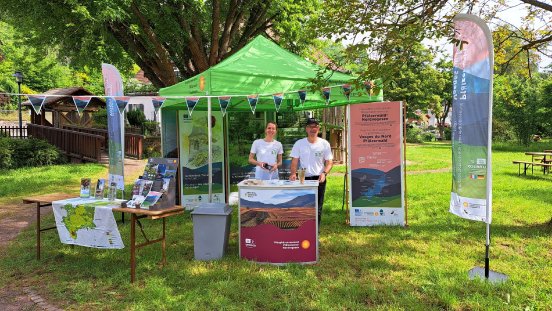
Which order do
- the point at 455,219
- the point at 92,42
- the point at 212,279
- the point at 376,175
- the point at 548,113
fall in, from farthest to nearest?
1. the point at 548,113
2. the point at 92,42
3. the point at 455,219
4. the point at 376,175
5. the point at 212,279

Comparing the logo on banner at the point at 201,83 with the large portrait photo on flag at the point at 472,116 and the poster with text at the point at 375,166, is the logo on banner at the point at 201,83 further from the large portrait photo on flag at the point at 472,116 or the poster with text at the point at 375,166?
the large portrait photo on flag at the point at 472,116

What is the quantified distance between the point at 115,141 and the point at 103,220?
1.92m

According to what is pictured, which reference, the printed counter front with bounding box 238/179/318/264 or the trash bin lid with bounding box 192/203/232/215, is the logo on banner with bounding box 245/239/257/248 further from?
the trash bin lid with bounding box 192/203/232/215

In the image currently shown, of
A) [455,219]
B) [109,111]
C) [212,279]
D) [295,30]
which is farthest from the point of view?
[295,30]

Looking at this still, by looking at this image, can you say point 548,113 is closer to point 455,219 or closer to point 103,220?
point 455,219

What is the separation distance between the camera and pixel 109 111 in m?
6.30

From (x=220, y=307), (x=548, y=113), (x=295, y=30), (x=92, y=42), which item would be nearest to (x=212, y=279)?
(x=220, y=307)

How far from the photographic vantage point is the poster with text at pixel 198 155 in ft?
26.7

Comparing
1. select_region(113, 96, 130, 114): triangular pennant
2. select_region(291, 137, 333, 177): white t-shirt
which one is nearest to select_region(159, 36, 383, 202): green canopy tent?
select_region(113, 96, 130, 114): triangular pennant

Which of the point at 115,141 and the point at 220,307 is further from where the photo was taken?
the point at 115,141

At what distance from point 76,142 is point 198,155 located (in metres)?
11.1

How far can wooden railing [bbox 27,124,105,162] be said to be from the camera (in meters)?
16.6

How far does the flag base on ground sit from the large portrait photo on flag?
1.92 ft

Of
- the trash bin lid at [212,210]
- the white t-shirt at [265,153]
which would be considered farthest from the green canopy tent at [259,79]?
the trash bin lid at [212,210]
